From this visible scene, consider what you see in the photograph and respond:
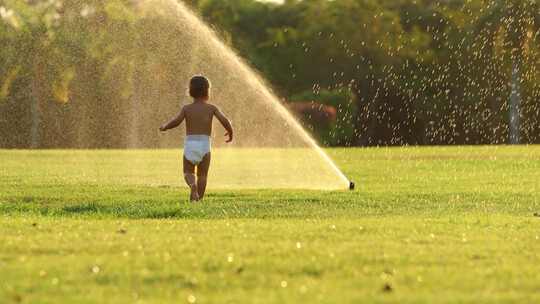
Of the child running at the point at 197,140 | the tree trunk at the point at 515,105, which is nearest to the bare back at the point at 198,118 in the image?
the child running at the point at 197,140

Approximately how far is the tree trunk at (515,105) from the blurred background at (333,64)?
0.07 m

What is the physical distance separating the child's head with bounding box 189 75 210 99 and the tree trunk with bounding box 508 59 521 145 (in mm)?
38672

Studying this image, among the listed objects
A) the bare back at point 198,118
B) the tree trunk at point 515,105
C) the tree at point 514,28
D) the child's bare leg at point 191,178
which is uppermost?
the bare back at point 198,118

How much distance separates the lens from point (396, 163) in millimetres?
27203

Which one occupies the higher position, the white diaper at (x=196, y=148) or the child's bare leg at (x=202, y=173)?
the white diaper at (x=196, y=148)

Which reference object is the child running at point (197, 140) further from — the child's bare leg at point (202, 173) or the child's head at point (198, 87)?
the child's head at point (198, 87)

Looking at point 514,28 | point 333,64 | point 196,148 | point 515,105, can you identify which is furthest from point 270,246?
point 333,64

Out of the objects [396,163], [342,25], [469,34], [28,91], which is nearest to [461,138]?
[469,34]

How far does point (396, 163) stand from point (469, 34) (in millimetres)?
29188

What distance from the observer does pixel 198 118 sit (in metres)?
13.5

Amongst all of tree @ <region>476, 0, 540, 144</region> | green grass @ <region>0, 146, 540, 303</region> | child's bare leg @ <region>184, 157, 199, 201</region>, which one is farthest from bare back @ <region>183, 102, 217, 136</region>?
tree @ <region>476, 0, 540, 144</region>

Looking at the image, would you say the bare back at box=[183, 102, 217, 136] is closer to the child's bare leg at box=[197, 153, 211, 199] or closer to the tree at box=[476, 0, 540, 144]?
the child's bare leg at box=[197, 153, 211, 199]

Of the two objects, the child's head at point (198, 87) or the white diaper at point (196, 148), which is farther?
the child's head at point (198, 87)

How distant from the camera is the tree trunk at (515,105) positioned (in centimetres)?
5141
